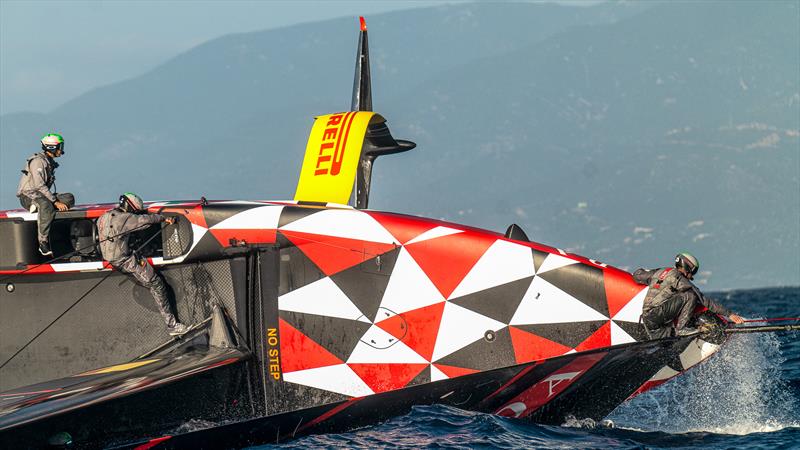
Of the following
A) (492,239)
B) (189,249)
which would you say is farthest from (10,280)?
(492,239)

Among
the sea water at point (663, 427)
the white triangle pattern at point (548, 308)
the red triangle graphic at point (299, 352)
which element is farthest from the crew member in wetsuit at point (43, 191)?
the white triangle pattern at point (548, 308)

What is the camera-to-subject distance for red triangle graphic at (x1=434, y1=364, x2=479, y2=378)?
1254 cm

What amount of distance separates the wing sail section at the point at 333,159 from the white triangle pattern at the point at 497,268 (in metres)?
2.35

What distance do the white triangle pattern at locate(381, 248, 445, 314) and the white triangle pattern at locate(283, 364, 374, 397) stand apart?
914 millimetres

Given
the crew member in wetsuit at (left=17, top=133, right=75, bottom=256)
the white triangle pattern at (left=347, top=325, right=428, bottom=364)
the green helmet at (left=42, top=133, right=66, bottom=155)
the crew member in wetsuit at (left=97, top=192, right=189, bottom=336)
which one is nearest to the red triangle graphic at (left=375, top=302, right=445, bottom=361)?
the white triangle pattern at (left=347, top=325, right=428, bottom=364)

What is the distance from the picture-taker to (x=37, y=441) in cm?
1138

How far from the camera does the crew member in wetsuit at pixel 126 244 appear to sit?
43.3ft

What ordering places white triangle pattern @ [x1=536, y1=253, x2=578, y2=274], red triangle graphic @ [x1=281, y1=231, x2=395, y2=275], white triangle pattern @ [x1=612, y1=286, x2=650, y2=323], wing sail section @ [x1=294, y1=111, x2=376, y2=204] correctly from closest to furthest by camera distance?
1. white triangle pattern @ [x1=612, y1=286, x2=650, y2=323]
2. white triangle pattern @ [x1=536, y1=253, x2=578, y2=274]
3. red triangle graphic @ [x1=281, y1=231, x2=395, y2=275]
4. wing sail section @ [x1=294, y1=111, x2=376, y2=204]

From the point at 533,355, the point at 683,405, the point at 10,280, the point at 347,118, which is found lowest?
the point at 683,405

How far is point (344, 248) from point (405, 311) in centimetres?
106

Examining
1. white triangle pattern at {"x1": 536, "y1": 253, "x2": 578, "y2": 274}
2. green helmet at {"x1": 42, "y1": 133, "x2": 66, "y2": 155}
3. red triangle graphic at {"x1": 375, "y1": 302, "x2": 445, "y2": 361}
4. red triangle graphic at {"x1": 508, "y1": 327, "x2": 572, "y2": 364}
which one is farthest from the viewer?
green helmet at {"x1": 42, "y1": 133, "x2": 66, "y2": 155}

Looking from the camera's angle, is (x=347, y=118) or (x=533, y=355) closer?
(x=533, y=355)

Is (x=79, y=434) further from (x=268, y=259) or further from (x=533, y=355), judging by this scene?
(x=533, y=355)

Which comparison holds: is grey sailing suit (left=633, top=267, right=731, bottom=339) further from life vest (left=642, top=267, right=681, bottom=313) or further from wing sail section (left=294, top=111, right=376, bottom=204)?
wing sail section (left=294, top=111, right=376, bottom=204)
